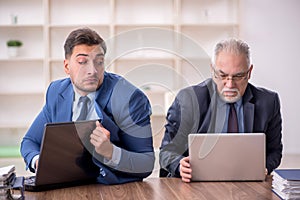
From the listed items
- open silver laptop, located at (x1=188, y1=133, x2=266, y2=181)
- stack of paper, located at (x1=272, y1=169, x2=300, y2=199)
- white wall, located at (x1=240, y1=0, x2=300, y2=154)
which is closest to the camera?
stack of paper, located at (x1=272, y1=169, x2=300, y2=199)

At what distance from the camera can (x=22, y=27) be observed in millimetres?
5703

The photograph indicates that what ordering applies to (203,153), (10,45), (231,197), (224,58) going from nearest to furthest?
(231,197), (203,153), (224,58), (10,45)

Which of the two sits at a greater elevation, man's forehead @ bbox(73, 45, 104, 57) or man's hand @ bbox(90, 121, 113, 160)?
man's forehead @ bbox(73, 45, 104, 57)

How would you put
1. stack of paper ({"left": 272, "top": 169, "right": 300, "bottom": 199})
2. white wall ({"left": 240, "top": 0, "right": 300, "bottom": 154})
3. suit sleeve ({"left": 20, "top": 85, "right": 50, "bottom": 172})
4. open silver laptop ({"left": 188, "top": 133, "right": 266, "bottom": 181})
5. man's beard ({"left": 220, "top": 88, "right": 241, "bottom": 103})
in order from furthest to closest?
1. white wall ({"left": 240, "top": 0, "right": 300, "bottom": 154})
2. man's beard ({"left": 220, "top": 88, "right": 241, "bottom": 103})
3. suit sleeve ({"left": 20, "top": 85, "right": 50, "bottom": 172})
4. open silver laptop ({"left": 188, "top": 133, "right": 266, "bottom": 181})
5. stack of paper ({"left": 272, "top": 169, "right": 300, "bottom": 199})

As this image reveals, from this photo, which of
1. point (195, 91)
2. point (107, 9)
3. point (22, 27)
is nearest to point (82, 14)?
point (107, 9)

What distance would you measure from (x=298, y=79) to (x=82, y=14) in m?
2.53

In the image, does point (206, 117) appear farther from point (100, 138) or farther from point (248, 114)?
point (100, 138)

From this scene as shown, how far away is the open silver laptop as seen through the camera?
7.13 feet

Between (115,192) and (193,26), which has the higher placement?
(193,26)

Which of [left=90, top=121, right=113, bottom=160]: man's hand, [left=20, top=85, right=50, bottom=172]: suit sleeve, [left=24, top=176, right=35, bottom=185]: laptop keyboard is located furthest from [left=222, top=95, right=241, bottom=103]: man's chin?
[left=24, top=176, right=35, bottom=185]: laptop keyboard

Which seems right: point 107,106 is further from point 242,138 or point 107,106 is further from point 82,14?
point 82,14

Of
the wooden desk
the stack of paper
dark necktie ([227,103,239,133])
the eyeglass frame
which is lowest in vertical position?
the wooden desk

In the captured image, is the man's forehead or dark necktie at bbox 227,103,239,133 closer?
the man's forehead

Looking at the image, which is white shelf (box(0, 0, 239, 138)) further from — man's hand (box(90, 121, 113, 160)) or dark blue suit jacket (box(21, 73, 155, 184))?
man's hand (box(90, 121, 113, 160))
